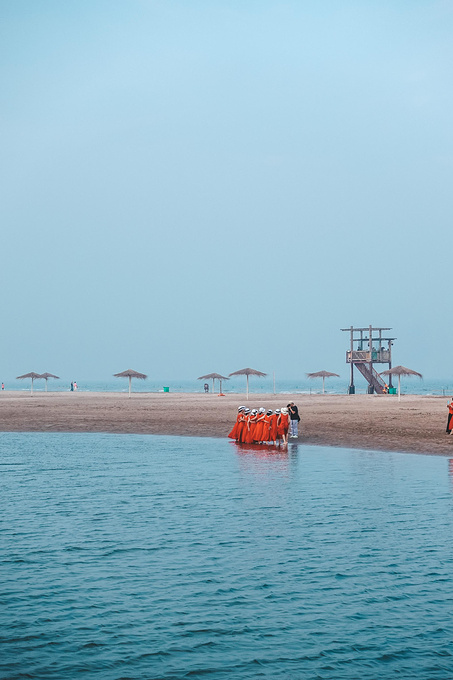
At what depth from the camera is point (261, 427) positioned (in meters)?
27.2

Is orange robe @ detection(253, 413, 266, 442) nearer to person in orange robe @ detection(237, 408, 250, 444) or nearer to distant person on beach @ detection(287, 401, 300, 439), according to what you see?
person in orange robe @ detection(237, 408, 250, 444)

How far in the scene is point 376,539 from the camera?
38.9ft

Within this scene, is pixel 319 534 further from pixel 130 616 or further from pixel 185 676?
pixel 185 676

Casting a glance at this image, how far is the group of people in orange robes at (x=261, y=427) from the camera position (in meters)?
26.9

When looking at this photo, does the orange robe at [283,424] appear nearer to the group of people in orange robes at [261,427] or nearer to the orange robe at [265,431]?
the group of people in orange robes at [261,427]

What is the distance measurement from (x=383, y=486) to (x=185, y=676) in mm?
11010

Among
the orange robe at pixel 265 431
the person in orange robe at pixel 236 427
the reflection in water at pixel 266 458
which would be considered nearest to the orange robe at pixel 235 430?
the person in orange robe at pixel 236 427

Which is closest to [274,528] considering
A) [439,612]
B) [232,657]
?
[439,612]

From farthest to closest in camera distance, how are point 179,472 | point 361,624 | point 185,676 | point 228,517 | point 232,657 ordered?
1. point 179,472
2. point 228,517
3. point 361,624
4. point 232,657
5. point 185,676

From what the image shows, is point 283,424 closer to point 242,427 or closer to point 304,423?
point 242,427

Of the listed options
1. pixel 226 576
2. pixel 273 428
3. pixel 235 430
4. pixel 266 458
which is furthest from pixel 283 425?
pixel 226 576

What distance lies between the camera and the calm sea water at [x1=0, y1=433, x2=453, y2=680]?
722 centimetres

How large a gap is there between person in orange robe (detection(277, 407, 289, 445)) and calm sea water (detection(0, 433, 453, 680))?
729cm

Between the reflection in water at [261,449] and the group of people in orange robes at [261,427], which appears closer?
the reflection in water at [261,449]
